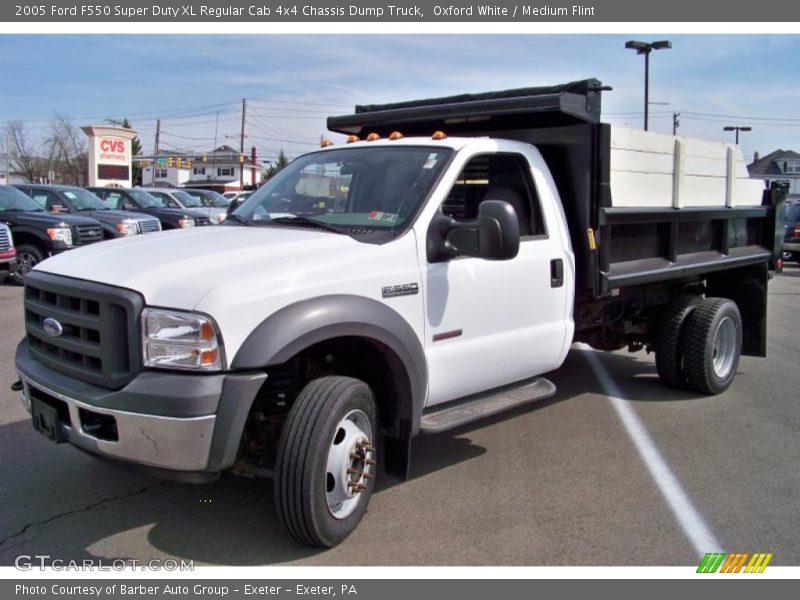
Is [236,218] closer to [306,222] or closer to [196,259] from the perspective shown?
[306,222]

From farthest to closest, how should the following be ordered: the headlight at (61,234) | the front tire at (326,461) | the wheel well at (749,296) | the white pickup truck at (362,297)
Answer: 1. the headlight at (61,234)
2. the wheel well at (749,296)
3. the front tire at (326,461)
4. the white pickup truck at (362,297)

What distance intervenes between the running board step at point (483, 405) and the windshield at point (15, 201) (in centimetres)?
1194

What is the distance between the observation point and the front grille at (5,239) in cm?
1212

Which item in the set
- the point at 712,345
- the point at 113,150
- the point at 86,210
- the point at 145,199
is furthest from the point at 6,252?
the point at 113,150

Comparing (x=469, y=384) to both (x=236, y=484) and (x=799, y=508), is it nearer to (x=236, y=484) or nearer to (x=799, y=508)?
(x=236, y=484)

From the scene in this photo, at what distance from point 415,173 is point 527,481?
2046 mm

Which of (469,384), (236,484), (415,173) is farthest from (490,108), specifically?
(236,484)

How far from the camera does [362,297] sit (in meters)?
3.74

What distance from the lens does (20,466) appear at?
15.2 ft

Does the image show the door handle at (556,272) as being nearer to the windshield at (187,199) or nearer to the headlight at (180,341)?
the headlight at (180,341)

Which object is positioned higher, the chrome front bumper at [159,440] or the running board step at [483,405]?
the chrome front bumper at [159,440]

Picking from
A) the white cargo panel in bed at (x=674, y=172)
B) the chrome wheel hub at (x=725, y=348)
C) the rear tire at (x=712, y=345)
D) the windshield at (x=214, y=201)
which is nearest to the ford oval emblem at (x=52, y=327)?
the white cargo panel in bed at (x=674, y=172)

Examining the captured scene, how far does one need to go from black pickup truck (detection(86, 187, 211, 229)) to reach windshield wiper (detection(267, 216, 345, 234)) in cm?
1418

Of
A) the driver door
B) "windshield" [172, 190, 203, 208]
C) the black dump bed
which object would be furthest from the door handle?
"windshield" [172, 190, 203, 208]
